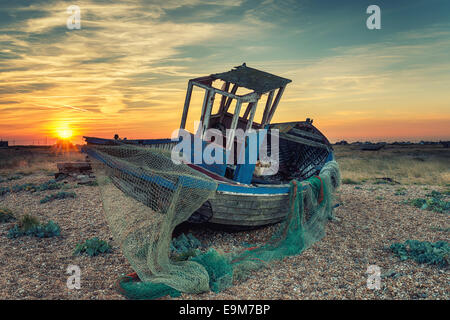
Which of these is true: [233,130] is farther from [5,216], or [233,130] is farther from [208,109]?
[5,216]

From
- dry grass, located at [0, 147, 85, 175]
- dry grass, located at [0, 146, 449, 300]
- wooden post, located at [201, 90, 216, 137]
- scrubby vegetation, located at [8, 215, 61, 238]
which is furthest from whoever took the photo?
dry grass, located at [0, 147, 85, 175]

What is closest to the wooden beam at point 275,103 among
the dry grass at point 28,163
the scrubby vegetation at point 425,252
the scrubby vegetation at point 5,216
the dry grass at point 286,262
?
the dry grass at point 286,262

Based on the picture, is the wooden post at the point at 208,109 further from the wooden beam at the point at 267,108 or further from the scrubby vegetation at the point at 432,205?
the scrubby vegetation at the point at 432,205

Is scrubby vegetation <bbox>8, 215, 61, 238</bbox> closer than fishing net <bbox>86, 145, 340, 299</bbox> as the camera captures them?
No

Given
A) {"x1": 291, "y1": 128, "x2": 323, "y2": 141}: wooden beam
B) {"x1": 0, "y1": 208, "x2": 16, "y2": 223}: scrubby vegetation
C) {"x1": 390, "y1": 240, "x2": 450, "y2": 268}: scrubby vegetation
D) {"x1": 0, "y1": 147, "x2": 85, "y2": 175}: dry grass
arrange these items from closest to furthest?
1. {"x1": 390, "y1": 240, "x2": 450, "y2": 268}: scrubby vegetation
2. {"x1": 0, "y1": 208, "x2": 16, "y2": 223}: scrubby vegetation
3. {"x1": 291, "y1": 128, "x2": 323, "y2": 141}: wooden beam
4. {"x1": 0, "y1": 147, "x2": 85, "y2": 175}: dry grass

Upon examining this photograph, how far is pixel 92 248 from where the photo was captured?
25.5 feet

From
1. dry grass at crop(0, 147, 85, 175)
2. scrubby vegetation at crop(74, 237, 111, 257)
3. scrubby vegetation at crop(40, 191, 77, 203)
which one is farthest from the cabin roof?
dry grass at crop(0, 147, 85, 175)

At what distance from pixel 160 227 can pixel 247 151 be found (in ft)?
12.1

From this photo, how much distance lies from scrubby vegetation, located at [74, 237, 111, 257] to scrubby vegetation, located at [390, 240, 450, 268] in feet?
21.6

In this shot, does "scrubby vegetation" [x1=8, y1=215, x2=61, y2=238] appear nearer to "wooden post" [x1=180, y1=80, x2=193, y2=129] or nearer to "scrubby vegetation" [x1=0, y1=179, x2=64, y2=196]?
"wooden post" [x1=180, y1=80, x2=193, y2=129]

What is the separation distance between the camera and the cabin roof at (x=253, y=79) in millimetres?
10078

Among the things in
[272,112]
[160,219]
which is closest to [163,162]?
[160,219]

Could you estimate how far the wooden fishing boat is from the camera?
7859mm

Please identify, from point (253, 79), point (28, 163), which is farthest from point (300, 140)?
point (28, 163)
